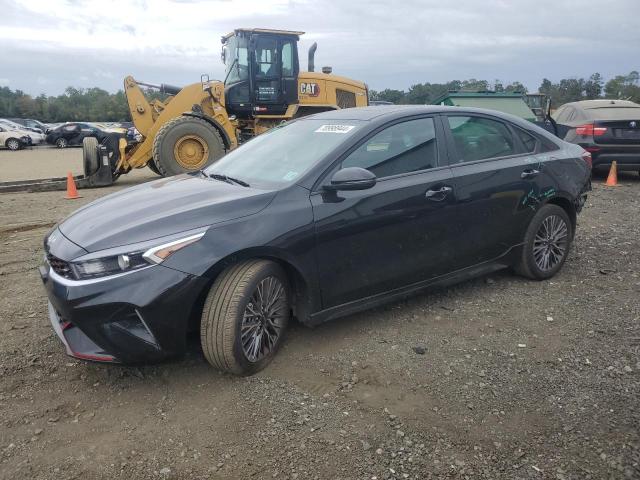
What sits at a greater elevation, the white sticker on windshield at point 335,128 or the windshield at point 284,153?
the white sticker on windshield at point 335,128

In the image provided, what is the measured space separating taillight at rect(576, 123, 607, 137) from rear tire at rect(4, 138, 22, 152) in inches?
1037

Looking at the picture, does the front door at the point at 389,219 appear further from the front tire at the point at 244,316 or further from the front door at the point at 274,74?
the front door at the point at 274,74

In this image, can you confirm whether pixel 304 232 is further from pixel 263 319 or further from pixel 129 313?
pixel 129 313

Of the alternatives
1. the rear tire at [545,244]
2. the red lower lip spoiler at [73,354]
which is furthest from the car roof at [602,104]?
the red lower lip spoiler at [73,354]

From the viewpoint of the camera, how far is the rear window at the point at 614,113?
10000 millimetres

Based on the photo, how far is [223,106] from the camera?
1191cm

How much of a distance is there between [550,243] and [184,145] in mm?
8058

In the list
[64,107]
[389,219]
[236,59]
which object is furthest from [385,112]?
[64,107]

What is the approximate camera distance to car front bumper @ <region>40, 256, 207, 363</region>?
2812 mm

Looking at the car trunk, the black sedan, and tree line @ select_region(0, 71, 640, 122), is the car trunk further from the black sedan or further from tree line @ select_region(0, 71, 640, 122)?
tree line @ select_region(0, 71, 640, 122)

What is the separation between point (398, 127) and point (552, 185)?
173 cm

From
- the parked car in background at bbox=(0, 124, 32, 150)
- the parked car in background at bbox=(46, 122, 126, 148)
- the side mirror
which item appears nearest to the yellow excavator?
the side mirror

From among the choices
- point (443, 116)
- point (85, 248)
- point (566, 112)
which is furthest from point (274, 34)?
point (85, 248)

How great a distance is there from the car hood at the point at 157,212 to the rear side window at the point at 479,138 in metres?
1.76
